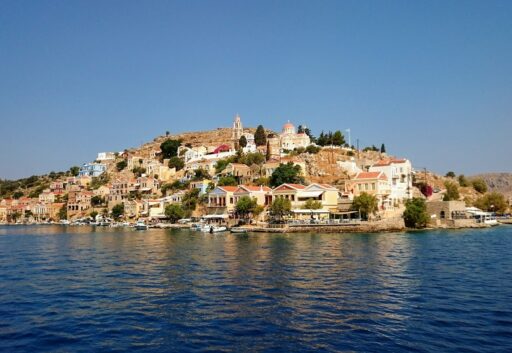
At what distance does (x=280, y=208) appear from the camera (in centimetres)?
6356

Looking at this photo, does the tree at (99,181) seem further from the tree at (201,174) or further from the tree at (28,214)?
the tree at (201,174)

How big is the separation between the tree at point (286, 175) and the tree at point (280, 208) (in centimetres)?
891

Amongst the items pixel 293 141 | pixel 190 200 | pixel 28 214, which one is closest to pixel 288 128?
pixel 293 141

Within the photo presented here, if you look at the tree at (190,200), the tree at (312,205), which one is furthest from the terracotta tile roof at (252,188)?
the tree at (190,200)

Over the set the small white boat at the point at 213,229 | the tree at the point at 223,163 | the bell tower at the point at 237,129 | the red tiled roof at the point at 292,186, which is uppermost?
the bell tower at the point at 237,129

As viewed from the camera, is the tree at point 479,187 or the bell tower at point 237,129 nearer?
the tree at point 479,187

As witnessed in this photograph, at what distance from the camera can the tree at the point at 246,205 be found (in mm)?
67938

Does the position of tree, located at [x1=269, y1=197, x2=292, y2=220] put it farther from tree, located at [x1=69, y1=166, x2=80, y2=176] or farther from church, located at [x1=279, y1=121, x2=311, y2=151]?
tree, located at [x1=69, y1=166, x2=80, y2=176]

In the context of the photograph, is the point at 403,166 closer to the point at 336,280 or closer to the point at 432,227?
the point at 432,227

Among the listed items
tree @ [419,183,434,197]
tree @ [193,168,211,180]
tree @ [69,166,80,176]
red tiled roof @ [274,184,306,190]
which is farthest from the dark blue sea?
tree @ [69,166,80,176]

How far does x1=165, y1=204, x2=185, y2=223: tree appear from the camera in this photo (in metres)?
79.6

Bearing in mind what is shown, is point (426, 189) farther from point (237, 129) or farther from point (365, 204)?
point (237, 129)

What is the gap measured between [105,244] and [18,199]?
101 meters

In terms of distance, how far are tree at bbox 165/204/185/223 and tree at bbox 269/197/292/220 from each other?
69.8 ft
